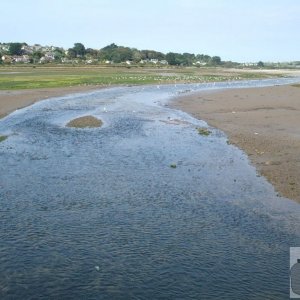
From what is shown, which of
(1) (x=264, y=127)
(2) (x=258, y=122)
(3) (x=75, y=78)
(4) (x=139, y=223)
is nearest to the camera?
(4) (x=139, y=223)

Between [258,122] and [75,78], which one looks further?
[75,78]

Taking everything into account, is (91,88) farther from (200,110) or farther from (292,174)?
(292,174)

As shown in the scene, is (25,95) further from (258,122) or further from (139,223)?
(139,223)

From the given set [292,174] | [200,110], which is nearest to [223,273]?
[292,174]

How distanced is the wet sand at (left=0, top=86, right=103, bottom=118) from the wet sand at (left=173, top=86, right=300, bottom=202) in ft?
61.8

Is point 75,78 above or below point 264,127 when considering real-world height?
below

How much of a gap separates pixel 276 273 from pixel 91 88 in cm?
6819

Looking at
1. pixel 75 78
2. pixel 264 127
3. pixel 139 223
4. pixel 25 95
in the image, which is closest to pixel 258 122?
pixel 264 127

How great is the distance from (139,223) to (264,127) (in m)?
23.0

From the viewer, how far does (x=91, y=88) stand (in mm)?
78000

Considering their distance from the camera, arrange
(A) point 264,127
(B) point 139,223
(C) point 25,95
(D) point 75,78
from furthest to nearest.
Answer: (D) point 75,78 → (C) point 25,95 → (A) point 264,127 → (B) point 139,223

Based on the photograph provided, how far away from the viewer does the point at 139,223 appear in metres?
16.5

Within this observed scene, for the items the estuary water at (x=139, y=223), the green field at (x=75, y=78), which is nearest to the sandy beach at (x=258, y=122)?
the estuary water at (x=139, y=223)

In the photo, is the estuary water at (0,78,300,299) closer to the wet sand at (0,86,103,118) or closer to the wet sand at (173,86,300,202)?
the wet sand at (173,86,300,202)
